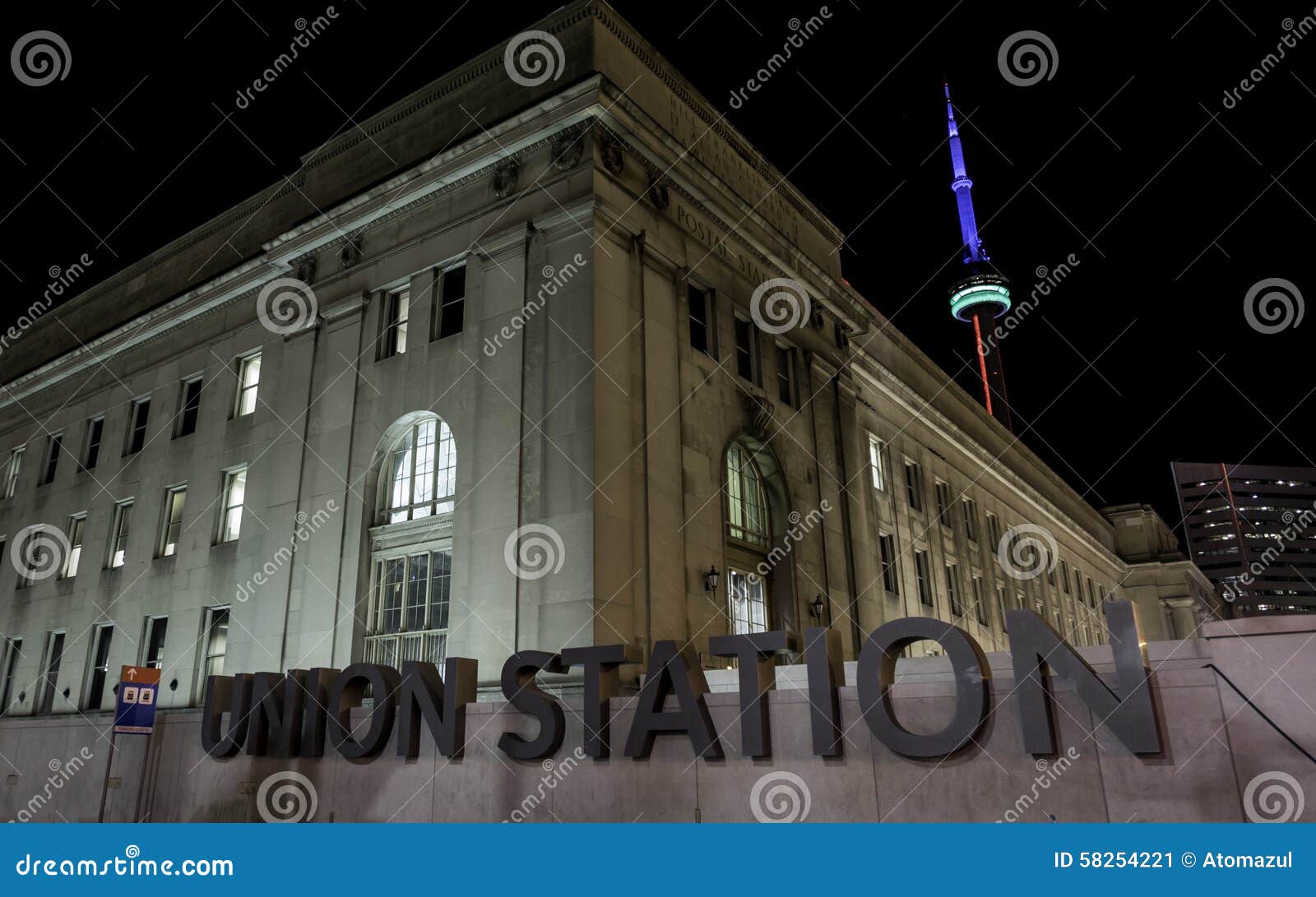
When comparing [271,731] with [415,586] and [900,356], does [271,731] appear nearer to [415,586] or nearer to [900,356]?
[415,586]

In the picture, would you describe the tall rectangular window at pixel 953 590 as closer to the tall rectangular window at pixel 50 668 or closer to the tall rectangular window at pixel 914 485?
the tall rectangular window at pixel 914 485

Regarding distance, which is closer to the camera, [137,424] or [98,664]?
[98,664]

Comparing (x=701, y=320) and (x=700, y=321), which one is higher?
(x=701, y=320)

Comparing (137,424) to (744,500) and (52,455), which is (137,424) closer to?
(52,455)

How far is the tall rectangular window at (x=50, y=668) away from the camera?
27.8 metres

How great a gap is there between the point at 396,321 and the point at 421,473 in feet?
15.5

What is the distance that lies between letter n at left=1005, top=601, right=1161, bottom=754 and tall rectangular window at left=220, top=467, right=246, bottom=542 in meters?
21.3

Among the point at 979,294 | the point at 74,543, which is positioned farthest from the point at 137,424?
the point at 979,294

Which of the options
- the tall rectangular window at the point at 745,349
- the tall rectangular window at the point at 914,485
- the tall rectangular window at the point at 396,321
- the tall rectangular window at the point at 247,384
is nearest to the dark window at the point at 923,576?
the tall rectangular window at the point at 914,485

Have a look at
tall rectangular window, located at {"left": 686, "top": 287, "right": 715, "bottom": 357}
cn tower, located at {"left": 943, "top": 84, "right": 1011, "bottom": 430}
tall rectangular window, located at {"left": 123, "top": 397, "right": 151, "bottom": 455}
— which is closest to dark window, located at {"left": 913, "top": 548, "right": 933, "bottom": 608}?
tall rectangular window, located at {"left": 686, "top": 287, "right": 715, "bottom": 357}

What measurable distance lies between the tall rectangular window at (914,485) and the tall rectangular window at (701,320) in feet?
57.8

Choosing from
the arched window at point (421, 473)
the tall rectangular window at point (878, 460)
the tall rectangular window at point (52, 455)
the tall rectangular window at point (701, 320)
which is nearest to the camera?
the arched window at point (421, 473)

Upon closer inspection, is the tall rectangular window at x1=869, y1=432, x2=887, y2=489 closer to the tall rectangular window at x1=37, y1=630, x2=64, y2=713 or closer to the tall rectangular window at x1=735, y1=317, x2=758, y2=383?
the tall rectangular window at x1=735, y1=317, x2=758, y2=383

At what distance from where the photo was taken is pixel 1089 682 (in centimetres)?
1234
